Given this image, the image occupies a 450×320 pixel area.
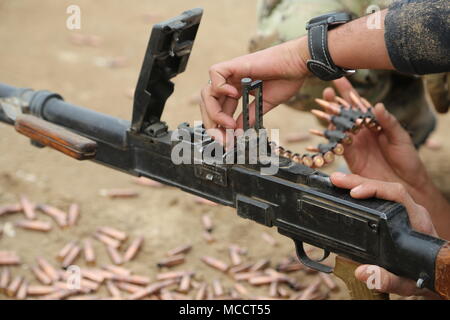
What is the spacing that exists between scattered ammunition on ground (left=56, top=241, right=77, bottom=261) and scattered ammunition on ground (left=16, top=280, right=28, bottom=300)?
26 cm

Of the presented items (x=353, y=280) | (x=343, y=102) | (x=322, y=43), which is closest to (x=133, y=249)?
(x=343, y=102)

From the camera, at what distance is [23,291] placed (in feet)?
12.2

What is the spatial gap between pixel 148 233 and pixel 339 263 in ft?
5.68

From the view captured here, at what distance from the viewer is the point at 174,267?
3980mm

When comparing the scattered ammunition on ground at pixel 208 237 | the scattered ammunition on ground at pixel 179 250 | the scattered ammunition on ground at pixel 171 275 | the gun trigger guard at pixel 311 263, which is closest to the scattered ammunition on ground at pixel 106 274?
the scattered ammunition on ground at pixel 171 275

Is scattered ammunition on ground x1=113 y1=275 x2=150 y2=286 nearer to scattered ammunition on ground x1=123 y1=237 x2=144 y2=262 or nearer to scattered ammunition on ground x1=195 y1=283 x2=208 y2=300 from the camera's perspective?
scattered ammunition on ground x1=123 y1=237 x2=144 y2=262

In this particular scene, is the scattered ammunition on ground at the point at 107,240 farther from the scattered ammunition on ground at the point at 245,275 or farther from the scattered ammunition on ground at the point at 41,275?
the scattered ammunition on ground at the point at 245,275

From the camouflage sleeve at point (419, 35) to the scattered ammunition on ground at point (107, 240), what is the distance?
2083 millimetres

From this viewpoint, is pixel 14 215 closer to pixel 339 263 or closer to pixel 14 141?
pixel 14 141

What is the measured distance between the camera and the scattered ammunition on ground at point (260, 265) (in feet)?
13.0

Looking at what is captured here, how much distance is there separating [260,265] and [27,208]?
1523 millimetres

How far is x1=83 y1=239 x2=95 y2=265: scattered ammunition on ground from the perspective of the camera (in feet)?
13.1

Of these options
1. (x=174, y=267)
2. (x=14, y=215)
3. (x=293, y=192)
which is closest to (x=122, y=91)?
(x=14, y=215)

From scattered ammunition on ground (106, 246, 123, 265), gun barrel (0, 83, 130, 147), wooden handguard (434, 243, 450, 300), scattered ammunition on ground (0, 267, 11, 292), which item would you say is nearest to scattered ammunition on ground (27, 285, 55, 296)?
scattered ammunition on ground (0, 267, 11, 292)
